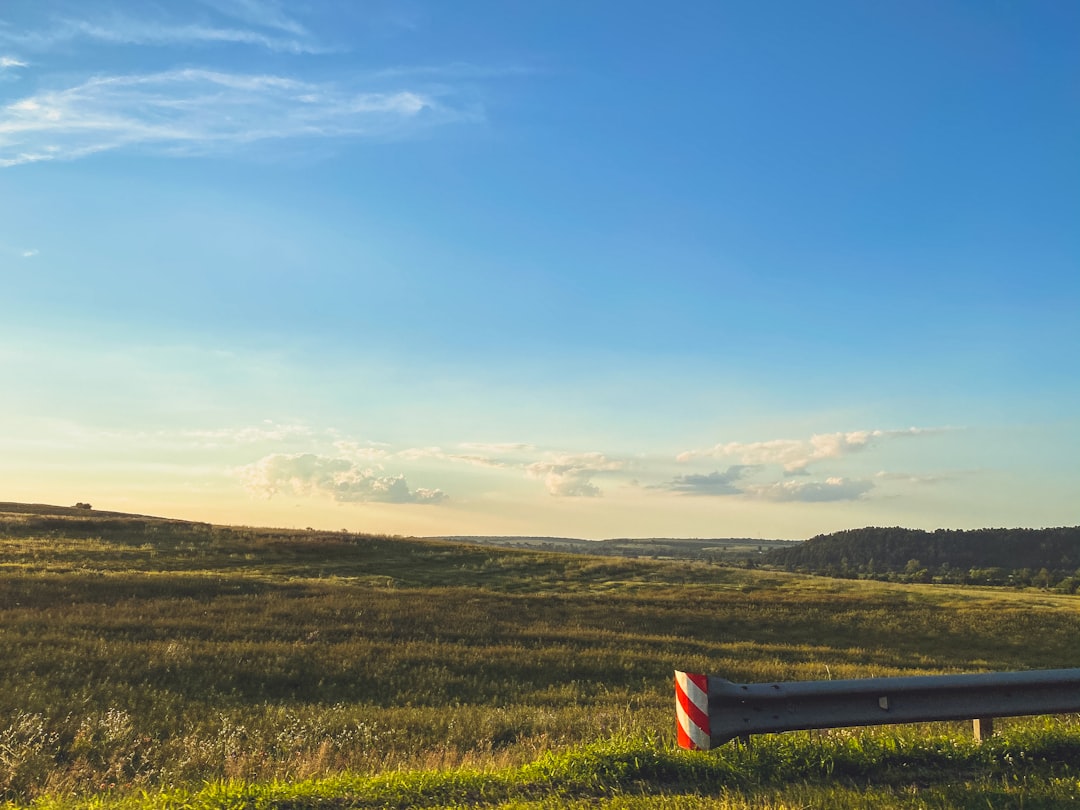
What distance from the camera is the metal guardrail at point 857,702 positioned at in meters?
7.02

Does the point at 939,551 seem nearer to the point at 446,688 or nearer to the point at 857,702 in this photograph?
the point at 446,688

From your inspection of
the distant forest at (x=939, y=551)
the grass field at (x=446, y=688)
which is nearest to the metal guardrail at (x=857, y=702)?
the grass field at (x=446, y=688)

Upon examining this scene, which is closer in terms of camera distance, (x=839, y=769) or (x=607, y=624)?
(x=839, y=769)

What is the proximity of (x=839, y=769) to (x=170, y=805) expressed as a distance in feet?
19.9

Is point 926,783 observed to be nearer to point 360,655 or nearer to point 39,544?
point 360,655

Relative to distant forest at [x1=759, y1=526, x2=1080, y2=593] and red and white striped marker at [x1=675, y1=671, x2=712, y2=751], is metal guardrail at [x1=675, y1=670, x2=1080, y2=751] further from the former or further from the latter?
distant forest at [x1=759, y1=526, x2=1080, y2=593]

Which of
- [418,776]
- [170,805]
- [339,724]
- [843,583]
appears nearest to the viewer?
[170,805]

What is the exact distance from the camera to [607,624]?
2814cm

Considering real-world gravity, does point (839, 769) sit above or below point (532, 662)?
above

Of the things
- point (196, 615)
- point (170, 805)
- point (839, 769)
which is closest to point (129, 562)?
point (196, 615)

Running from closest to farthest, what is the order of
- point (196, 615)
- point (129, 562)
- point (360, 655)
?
point (360, 655)
point (196, 615)
point (129, 562)

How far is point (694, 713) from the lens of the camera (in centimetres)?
701

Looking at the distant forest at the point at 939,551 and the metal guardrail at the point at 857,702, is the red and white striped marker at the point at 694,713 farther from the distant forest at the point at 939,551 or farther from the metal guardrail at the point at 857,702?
the distant forest at the point at 939,551

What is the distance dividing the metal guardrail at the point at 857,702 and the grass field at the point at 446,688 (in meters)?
0.26
